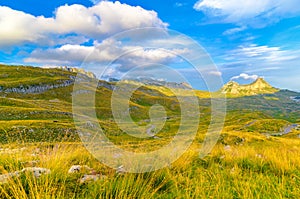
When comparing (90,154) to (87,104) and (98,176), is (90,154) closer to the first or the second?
(98,176)

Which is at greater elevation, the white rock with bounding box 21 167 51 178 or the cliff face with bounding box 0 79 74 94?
the white rock with bounding box 21 167 51 178

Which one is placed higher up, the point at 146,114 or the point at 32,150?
the point at 32,150

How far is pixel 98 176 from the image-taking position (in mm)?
6016

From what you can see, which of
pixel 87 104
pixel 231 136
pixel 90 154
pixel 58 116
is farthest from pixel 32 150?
pixel 87 104

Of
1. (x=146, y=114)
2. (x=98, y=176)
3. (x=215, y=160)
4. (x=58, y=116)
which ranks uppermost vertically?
(x=98, y=176)

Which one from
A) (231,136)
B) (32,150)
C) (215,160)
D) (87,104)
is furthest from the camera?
(87,104)

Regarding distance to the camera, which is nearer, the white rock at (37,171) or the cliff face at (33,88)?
the white rock at (37,171)

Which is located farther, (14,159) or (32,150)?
(32,150)

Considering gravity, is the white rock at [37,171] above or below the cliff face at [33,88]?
above

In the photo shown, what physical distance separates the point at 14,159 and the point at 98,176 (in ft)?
8.04

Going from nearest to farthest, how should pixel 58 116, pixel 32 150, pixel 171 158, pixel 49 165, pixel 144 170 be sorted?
pixel 49 165, pixel 144 170, pixel 171 158, pixel 32 150, pixel 58 116

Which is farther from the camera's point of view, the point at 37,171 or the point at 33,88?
the point at 33,88

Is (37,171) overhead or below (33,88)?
overhead

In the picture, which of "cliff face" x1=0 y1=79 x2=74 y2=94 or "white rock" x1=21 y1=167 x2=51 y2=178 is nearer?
"white rock" x1=21 y1=167 x2=51 y2=178
